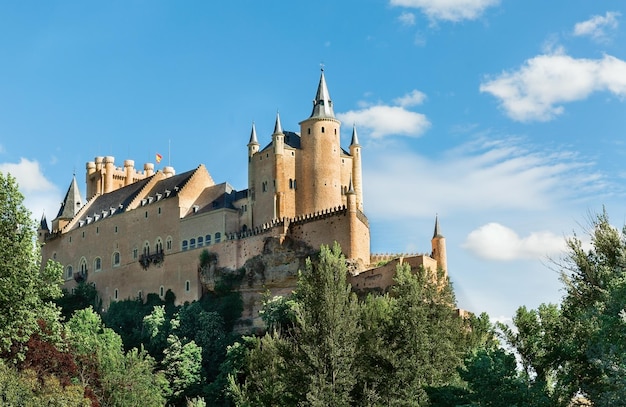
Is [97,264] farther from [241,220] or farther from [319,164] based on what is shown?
[319,164]

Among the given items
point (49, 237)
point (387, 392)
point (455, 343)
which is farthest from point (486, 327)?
point (49, 237)

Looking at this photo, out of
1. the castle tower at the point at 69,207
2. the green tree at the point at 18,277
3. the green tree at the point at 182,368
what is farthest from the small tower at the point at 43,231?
the green tree at the point at 18,277

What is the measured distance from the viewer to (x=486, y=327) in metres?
70.8

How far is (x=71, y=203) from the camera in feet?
405

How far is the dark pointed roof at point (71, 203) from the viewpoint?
12193 cm

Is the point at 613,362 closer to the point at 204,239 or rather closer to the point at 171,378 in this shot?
the point at 171,378

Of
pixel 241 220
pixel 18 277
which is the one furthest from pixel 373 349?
pixel 241 220

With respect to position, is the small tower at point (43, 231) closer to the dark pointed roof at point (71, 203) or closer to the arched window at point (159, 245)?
the dark pointed roof at point (71, 203)

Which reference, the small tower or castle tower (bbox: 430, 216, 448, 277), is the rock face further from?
the small tower

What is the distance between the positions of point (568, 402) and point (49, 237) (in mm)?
90714

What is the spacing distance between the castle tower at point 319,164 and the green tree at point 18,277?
43581 mm

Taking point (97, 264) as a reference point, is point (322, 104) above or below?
above

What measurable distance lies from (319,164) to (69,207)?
1615 inches

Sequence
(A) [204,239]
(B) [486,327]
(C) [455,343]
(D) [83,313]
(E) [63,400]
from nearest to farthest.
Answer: (E) [63,400]
(C) [455,343]
(B) [486,327]
(D) [83,313]
(A) [204,239]
